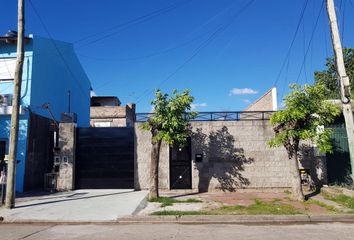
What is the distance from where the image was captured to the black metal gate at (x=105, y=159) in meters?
16.4

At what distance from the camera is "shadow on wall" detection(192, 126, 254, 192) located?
1545 centimetres

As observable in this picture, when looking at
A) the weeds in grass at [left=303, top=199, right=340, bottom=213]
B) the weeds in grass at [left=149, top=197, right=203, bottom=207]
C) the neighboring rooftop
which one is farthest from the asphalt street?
the neighboring rooftop

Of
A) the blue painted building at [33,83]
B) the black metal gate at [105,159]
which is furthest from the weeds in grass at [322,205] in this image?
the blue painted building at [33,83]

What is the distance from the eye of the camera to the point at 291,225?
881 cm

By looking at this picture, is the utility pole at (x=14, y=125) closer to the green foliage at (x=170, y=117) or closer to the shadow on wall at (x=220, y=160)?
the green foliage at (x=170, y=117)

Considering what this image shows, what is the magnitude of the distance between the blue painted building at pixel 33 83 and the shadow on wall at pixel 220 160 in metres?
8.23

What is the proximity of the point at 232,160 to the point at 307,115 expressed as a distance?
15.4 ft

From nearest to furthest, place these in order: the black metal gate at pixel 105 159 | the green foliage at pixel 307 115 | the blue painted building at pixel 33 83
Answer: the green foliage at pixel 307 115 < the blue painted building at pixel 33 83 < the black metal gate at pixel 105 159

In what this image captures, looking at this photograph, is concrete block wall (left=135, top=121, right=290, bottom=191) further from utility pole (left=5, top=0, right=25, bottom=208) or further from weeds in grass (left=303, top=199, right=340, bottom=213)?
utility pole (left=5, top=0, right=25, bottom=208)

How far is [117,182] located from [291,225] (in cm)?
962

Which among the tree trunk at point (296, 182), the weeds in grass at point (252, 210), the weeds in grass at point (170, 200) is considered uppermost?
the tree trunk at point (296, 182)

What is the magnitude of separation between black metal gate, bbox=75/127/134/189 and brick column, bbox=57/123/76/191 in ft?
1.27

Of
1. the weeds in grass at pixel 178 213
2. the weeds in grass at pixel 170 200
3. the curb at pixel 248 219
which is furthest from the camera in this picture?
the weeds in grass at pixel 170 200

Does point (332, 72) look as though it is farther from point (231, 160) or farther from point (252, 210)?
point (252, 210)
